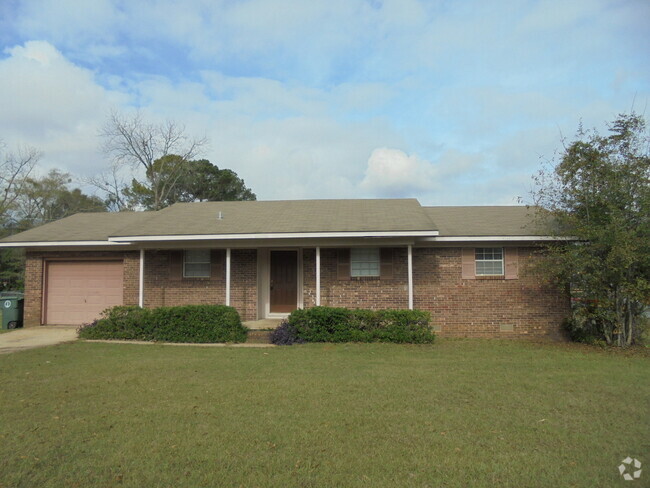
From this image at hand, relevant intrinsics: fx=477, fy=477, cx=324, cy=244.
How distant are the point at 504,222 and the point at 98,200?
1617 inches

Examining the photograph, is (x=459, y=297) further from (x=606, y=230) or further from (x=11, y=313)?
(x=11, y=313)

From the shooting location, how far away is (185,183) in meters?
34.4

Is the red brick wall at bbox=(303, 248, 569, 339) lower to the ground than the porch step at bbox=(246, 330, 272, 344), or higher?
higher

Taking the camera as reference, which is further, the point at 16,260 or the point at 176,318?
the point at 16,260

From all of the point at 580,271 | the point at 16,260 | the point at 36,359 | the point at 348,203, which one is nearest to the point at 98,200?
the point at 16,260

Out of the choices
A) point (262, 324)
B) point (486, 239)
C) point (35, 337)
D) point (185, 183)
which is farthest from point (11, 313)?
point (185, 183)

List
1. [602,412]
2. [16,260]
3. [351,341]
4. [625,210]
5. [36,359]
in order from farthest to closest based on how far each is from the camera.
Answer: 1. [16,260]
2. [351,341]
3. [625,210]
4. [36,359]
5. [602,412]

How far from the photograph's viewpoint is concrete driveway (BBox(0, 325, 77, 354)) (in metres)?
11.1

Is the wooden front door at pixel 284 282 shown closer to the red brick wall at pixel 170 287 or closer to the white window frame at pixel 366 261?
the red brick wall at pixel 170 287

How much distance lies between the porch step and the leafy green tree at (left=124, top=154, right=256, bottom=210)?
23.5 m

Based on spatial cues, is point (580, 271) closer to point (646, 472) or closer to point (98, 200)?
point (646, 472)

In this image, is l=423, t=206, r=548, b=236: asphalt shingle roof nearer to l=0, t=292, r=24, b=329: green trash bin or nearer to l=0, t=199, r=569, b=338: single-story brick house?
l=0, t=199, r=569, b=338: single-story brick house

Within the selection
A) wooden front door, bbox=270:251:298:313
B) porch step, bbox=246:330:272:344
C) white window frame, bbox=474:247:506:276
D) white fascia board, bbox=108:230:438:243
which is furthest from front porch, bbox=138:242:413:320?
white window frame, bbox=474:247:506:276

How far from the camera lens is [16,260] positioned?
32938 mm
